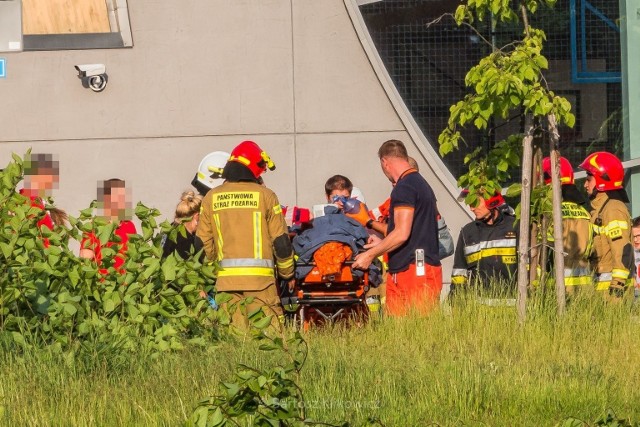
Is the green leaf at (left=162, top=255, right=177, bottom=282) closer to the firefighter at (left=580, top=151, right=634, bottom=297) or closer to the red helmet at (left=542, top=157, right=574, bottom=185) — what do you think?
the red helmet at (left=542, top=157, right=574, bottom=185)

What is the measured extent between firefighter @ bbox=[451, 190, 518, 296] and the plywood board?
5275 mm

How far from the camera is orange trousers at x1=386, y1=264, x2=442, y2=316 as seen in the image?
922cm

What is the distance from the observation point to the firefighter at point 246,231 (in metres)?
8.67

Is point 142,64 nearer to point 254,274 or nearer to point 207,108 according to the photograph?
point 207,108

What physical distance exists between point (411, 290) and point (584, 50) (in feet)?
16.1

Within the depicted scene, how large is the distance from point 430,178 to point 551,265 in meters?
3.44

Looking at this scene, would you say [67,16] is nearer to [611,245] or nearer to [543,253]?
[543,253]

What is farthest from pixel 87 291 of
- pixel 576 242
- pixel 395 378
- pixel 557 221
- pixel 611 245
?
pixel 611 245

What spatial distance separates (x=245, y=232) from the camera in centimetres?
867

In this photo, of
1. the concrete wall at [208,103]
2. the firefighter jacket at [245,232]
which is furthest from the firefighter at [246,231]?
the concrete wall at [208,103]

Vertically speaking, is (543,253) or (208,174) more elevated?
(208,174)

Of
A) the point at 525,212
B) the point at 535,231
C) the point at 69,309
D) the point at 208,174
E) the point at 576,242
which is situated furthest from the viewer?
the point at 208,174

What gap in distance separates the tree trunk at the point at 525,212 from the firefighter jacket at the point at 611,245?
42.1 inches

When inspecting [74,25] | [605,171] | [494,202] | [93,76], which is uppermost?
[74,25]
